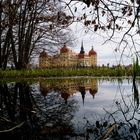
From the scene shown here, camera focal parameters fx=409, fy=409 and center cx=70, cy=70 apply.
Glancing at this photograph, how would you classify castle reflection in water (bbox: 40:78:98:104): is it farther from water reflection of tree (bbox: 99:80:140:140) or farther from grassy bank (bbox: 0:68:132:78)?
grassy bank (bbox: 0:68:132:78)

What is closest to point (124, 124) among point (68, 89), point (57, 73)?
point (68, 89)

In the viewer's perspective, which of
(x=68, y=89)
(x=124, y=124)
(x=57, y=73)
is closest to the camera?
(x=124, y=124)

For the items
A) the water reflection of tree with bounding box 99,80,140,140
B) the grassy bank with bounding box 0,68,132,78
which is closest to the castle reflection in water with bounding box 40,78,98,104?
the water reflection of tree with bounding box 99,80,140,140

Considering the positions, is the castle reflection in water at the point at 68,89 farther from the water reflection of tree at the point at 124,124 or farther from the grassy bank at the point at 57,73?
the grassy bank at the point at 57,73

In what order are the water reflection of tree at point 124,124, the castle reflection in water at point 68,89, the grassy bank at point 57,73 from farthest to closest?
the grassy bank at point 57,73
the castle reflection in water at point 68,89
the water reflection of tree at point 124,124

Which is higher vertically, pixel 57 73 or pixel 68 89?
pixel 57 73

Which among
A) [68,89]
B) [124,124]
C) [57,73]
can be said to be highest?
[57,73]

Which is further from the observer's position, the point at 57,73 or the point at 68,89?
the point at 57,73

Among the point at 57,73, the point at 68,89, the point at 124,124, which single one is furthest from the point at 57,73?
the point at 124,124

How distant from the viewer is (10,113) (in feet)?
19.6

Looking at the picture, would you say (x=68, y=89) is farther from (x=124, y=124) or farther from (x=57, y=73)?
(x=57, y=73)

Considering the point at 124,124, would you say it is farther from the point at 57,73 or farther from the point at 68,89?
the point at 57,73

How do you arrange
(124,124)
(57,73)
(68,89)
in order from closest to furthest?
(124,124) < (68,89) < (57,73)

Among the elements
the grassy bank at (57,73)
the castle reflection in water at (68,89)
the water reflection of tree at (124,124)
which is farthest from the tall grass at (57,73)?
the water reflection of tree at (124,124)
